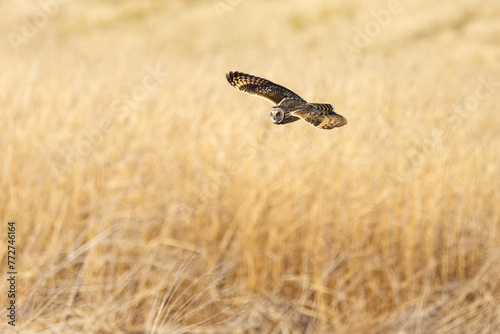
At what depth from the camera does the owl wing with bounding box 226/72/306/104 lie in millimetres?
679

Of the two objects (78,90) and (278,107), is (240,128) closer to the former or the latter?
(78,90)

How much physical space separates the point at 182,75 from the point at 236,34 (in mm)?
13452

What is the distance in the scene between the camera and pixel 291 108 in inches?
26.2

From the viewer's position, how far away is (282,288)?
306cm

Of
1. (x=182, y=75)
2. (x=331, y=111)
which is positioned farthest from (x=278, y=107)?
(x=182, y=75)

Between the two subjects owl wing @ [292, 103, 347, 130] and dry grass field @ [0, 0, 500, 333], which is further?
dry grass field @ [0, 0, 500, 333]

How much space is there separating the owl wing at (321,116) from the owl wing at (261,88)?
0.03m

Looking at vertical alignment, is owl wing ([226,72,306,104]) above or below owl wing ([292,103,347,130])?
above

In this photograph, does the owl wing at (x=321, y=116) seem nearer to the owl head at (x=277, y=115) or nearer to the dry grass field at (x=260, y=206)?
the owl head at (x=277, y=115)

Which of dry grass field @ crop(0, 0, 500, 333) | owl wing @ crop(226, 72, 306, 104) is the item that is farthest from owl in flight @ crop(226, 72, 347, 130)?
dry grass field @ crop(0, 0, 500, 333)

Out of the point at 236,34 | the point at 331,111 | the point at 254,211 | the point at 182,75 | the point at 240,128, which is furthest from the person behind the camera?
the point at 236,34

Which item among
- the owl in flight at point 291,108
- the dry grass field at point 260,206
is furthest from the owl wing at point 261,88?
the dry grass field at point 260,206

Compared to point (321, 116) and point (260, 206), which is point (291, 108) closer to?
point (321, 116)

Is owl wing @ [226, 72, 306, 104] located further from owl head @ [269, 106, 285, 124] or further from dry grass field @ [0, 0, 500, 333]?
dry grass field @ [0, 0, 500, 333]
